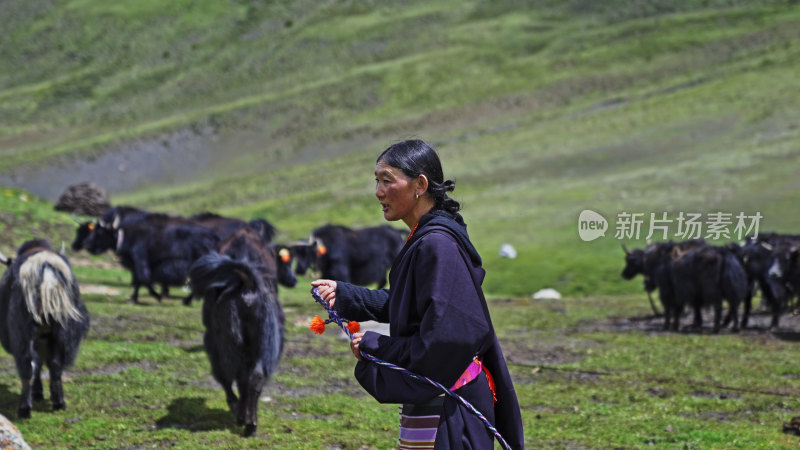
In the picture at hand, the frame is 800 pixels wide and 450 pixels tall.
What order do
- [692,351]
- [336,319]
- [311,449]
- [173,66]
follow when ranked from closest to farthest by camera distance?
[336,319] → [311,449] → [692,351] → [173,66]

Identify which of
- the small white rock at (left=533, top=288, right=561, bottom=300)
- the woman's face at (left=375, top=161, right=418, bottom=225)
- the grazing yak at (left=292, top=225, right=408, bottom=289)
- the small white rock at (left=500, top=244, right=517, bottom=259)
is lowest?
the small white rock at (left=533, top=288, right=561, bottom=300)

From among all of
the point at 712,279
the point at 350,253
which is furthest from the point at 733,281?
the point at 350,253

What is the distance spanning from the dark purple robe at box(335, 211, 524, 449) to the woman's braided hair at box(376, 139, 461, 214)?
101 millimetres

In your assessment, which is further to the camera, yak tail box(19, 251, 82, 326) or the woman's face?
yak tail box(19, 251, 82, 326)

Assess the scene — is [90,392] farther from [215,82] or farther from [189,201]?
[215,82]

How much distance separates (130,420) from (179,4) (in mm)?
137498

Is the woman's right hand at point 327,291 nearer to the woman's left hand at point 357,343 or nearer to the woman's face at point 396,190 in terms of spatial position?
the woman's left hand at point 357,343

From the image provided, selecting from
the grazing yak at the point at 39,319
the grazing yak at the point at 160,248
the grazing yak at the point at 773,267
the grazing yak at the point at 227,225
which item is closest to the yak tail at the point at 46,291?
the grazing yak at the point at 39,319

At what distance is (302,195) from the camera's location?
6175 cm

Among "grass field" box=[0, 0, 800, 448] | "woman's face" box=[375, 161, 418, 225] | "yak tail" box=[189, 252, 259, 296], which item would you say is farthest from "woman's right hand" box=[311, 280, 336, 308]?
"yak tail" box=[189, 252, 259, 296]

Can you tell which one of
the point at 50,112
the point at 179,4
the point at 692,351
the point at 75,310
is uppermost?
the point at 179,4

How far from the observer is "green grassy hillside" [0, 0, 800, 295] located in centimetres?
4694

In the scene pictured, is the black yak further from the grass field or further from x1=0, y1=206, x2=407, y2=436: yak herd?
x1=0, y1=206, x2=407, y2=436: yak herd

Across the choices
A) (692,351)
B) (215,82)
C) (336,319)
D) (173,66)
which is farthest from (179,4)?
(336,319)
